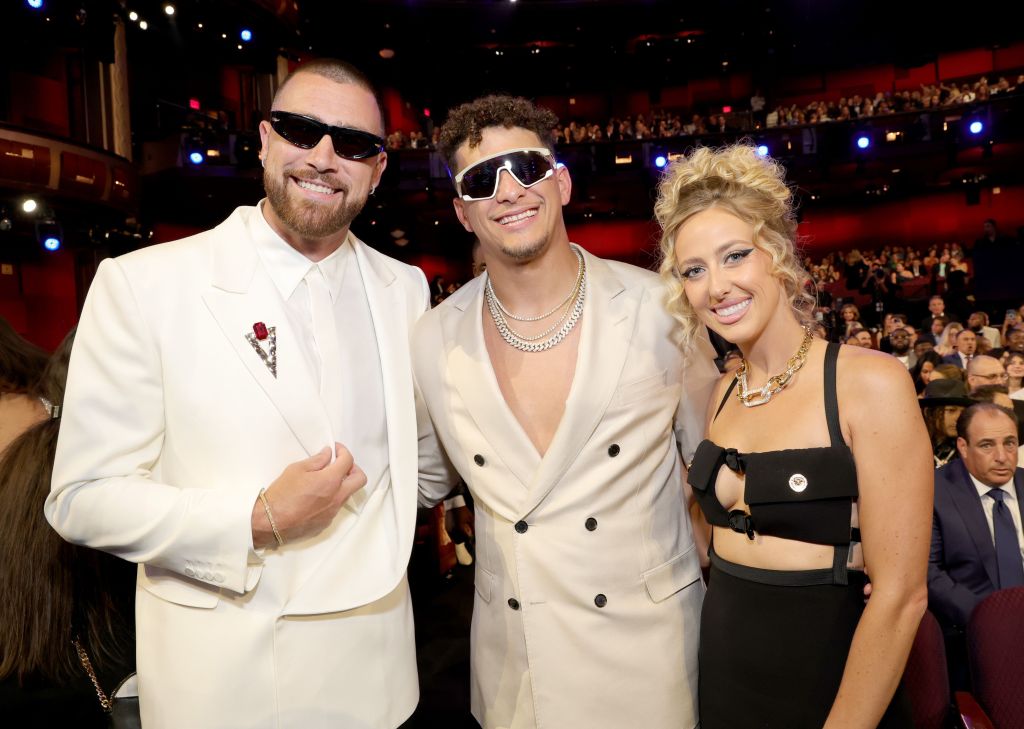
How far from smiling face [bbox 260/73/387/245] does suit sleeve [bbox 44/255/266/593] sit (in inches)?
18.2

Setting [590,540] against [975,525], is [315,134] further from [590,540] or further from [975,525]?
[975,525]

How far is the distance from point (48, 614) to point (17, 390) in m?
1.49

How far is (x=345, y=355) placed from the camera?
2.09 metres

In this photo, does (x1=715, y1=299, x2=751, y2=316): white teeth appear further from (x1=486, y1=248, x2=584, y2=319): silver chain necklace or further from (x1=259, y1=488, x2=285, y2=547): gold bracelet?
(x1=259, y1=488, x2=285, y2=547): gold bracelet

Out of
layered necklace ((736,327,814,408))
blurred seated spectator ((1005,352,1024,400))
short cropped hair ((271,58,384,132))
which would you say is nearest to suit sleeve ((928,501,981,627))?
layered necklace ((736,327,814,408))

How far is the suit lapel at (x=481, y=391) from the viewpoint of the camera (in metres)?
2.24

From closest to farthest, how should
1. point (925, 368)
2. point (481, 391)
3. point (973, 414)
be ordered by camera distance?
point (481, 391), point (973, 414), point (925, 368)

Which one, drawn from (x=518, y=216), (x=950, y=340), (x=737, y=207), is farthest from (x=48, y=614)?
(x=950, y=340)

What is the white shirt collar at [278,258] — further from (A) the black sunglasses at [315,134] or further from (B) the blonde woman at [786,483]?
(B) the blonde woman at [786,483]

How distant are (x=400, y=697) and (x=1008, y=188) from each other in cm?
2535

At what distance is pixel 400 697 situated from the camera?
2.03 m

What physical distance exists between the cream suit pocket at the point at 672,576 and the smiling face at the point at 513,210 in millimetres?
1037

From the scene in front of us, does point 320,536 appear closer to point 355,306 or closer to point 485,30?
point 355,306

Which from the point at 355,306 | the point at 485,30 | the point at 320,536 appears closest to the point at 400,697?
the point at 320,536
